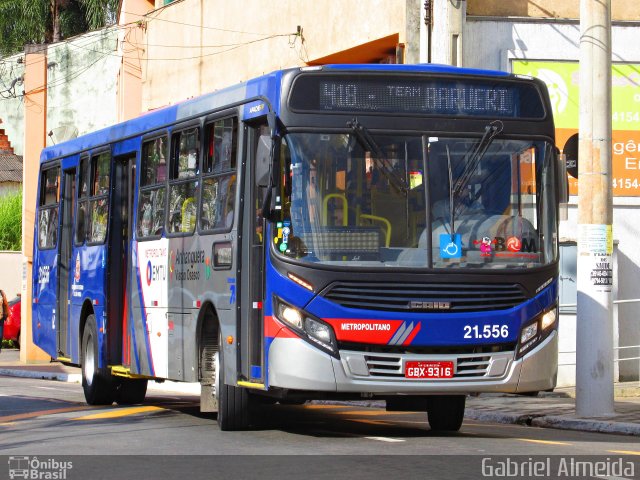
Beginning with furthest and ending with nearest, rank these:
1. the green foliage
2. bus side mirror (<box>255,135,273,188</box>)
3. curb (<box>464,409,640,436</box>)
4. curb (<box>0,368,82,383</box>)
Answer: the green foliage → curb (<box>0,368,82,383</box>) → curb (<box>464,409,640,436</box>) → bus side mirror (<box>255,135,273,188</box>)

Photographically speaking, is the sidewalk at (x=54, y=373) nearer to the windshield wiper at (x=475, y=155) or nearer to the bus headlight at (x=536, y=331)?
the bus headlight at (x=536, y=331)

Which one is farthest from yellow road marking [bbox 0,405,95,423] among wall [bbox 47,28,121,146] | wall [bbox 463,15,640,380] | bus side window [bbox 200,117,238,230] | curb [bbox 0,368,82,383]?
wall [bbox 47,28,121,146]

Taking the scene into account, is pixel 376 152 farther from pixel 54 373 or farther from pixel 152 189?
pixel 54 373

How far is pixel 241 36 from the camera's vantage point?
29344 mm

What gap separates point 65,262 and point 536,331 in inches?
360

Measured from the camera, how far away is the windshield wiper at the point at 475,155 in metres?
12.3

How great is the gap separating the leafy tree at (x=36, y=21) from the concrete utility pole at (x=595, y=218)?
164ft

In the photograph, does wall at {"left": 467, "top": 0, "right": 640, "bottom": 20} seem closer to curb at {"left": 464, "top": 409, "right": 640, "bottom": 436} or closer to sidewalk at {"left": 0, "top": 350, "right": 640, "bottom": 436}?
sidewalk at {"left": 0, "top": 350, "right": 640, "bottom": 436}

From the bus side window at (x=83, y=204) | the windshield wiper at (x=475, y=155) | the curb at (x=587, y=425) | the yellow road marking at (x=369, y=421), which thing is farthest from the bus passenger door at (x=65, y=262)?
the windshield wiper at (x=475, y=155)

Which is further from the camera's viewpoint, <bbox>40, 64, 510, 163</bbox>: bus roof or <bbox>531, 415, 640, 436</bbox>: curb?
<bbox>531, 415, 640, 436</bbox>: curb

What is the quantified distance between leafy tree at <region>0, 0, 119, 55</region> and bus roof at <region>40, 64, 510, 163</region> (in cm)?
4586

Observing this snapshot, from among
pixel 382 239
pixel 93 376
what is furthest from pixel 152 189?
pixel 382 239

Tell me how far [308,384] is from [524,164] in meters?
2.82

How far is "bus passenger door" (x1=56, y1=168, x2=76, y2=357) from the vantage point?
1956 cm
